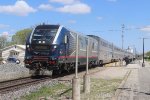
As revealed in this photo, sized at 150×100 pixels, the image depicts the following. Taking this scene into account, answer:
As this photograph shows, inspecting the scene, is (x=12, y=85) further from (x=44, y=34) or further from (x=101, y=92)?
(x=44, y=34)

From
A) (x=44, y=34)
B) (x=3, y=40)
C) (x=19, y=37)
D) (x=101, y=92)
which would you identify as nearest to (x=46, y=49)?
(x=44, y=34)

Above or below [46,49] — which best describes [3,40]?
above

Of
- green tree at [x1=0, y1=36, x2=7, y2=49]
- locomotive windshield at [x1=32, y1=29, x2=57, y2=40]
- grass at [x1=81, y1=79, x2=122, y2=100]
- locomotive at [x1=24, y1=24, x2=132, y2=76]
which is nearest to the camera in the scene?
grass at [x1=81, y1=79, x2=122, y2=100]

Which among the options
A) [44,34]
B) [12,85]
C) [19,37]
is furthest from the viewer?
[19,37]

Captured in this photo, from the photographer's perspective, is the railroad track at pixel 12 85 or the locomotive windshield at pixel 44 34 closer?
the railroad track at pixel 12 85

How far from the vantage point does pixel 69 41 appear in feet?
94.9

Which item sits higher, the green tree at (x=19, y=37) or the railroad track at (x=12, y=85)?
the green tree at (x=19, y=37)

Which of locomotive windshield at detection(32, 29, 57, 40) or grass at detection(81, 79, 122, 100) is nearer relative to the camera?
grass at detection(81, 79, 122, 100)

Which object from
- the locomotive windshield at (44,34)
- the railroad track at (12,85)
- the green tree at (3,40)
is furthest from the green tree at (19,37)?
the railroad track at (12,85)

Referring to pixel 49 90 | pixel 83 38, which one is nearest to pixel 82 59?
pixel 83 38

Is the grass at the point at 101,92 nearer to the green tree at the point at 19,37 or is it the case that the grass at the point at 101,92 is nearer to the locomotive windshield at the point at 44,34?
the locomotive windshield at the point at 44,34

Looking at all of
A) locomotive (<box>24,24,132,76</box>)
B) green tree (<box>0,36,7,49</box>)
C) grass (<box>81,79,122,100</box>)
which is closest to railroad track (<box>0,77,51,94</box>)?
locomotive (<box>24,24,132,76</box>)

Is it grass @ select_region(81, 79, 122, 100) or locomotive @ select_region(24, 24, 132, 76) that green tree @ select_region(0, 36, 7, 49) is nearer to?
locomotive @ select_region(24, 24, 132, 76)

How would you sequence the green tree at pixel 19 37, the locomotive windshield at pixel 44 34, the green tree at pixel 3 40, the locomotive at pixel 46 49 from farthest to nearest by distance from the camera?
the green tree at pixel 19 37 < the green tree at pixel 3 40 < the locomotive windshield at pixel 44 34 < the locomotive at pixel 46 49
